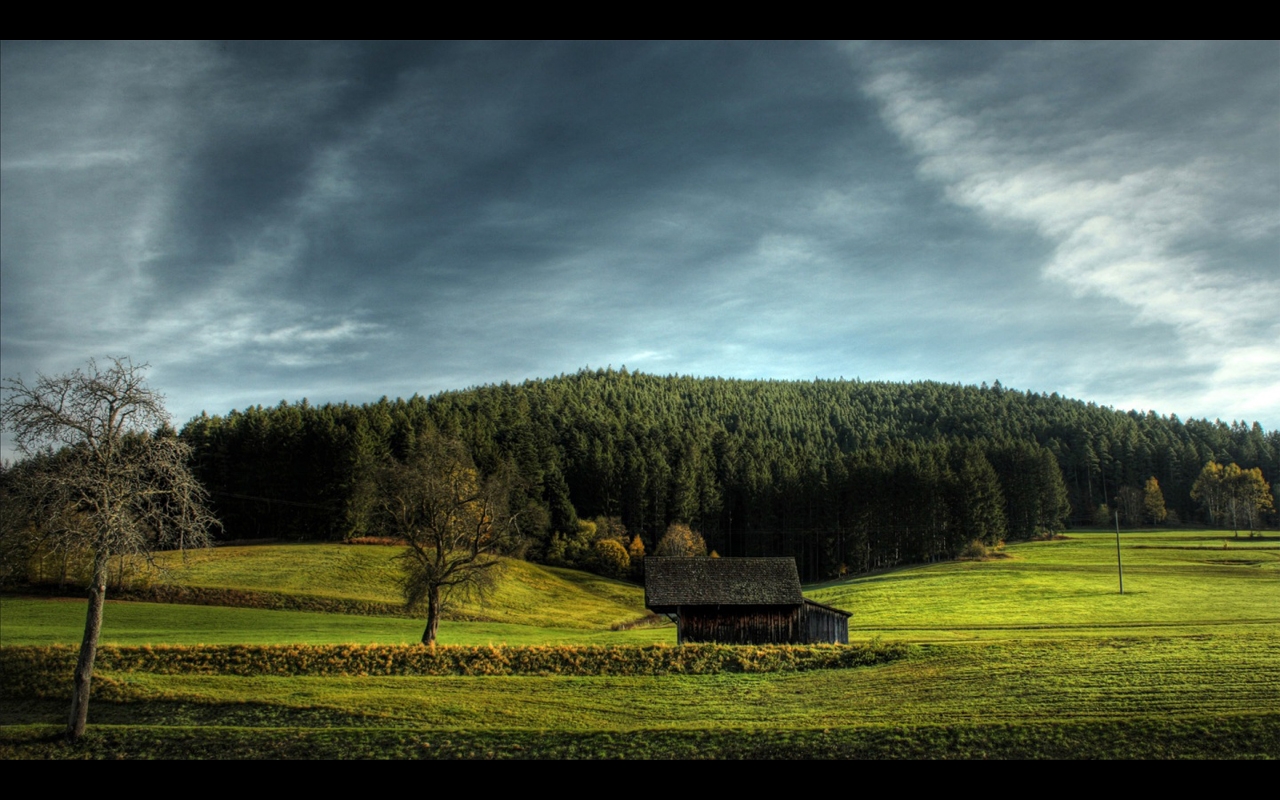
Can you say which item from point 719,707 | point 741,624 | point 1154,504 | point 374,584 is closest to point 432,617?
point 741,624

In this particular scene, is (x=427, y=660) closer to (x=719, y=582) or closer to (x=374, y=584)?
(x=719, y=582)

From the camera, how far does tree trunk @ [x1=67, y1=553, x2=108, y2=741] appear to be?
66.6 feet

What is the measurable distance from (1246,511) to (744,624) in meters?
110

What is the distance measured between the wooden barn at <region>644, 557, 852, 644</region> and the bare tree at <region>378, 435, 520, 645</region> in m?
10.1

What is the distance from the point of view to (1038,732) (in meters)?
18.9

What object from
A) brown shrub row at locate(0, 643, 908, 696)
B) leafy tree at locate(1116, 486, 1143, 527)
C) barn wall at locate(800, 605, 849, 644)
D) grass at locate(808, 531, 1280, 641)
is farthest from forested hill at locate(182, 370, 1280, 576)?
brown shrub row at locate(0, 643, 908, 696)

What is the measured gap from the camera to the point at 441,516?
42.2m

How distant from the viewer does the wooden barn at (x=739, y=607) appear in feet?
143

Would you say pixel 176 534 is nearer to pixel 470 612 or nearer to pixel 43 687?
pixel 43 687

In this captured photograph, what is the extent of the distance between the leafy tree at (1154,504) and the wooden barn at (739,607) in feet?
382

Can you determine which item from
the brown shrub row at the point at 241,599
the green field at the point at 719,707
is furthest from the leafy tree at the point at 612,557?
the green field at the point at 719,707

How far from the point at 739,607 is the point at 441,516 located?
18.8 m

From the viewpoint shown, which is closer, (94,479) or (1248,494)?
(94,479)
